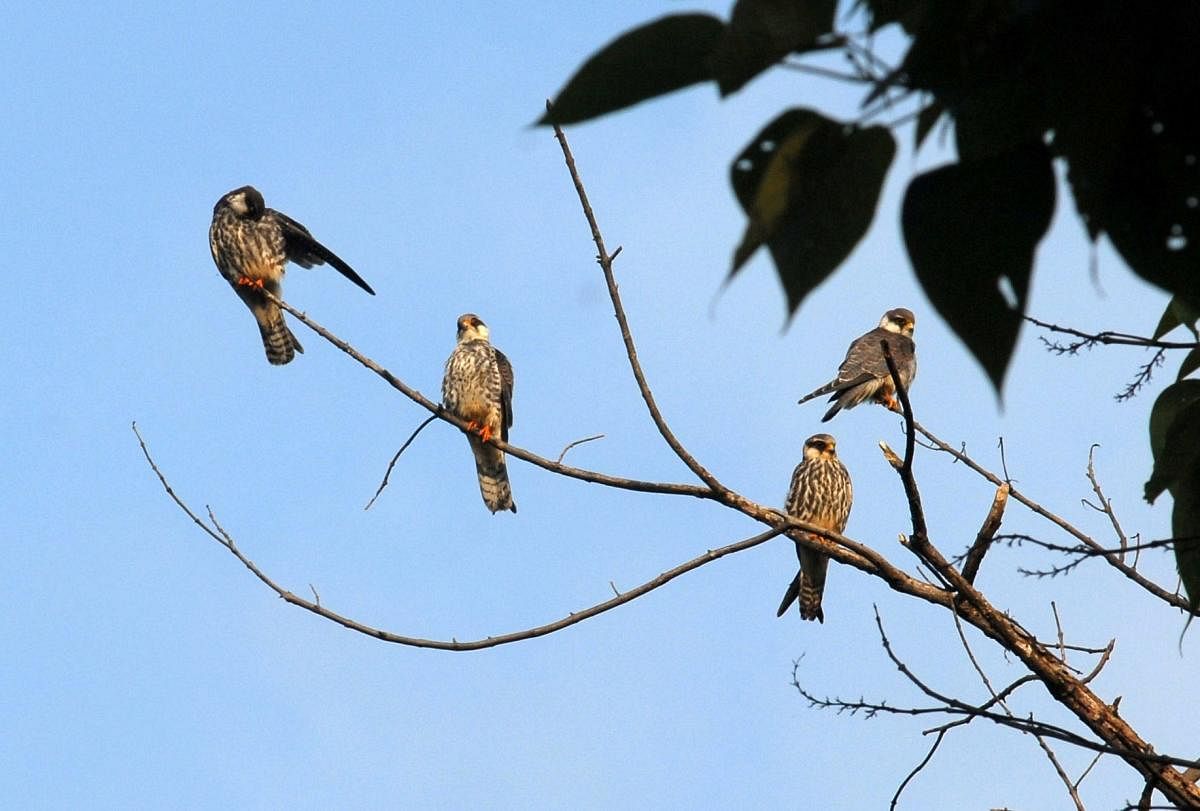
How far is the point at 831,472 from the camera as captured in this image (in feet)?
36.2

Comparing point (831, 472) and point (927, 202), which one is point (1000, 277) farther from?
point (831, 472)

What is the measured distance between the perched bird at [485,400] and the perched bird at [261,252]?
3.91ft

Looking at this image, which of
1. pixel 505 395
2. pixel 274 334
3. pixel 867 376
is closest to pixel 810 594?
pixel 867 376

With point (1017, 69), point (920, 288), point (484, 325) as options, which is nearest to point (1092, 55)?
point (1017, 69)

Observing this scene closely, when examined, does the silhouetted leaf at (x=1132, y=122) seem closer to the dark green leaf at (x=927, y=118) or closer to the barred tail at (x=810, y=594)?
the dark green leaf at (x=927, y=118)

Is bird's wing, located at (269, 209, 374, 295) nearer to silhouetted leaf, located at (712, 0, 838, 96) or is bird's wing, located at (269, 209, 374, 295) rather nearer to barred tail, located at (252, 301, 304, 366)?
barred tail, located at (252, 301, 304, 366)

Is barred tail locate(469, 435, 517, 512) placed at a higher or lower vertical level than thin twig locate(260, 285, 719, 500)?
higher

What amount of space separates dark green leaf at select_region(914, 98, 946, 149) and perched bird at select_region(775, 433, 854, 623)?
9726mm

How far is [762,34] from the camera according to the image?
845 millimetres

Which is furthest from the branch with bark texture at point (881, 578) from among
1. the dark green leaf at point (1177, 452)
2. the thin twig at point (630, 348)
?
the dark green leaf at point (1177, 452)

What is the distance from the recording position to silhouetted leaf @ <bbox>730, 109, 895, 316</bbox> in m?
0.87

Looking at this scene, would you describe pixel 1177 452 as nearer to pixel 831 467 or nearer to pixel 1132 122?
pixel 1132 122

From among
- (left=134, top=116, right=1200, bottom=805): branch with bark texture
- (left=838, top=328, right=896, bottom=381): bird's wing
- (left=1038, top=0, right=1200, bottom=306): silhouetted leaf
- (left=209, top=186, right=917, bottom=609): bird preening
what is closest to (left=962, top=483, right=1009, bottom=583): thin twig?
(left=134, top=116, right=1200, bottom=805): branch with bark texture

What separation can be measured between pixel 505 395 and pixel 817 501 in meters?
2.49
